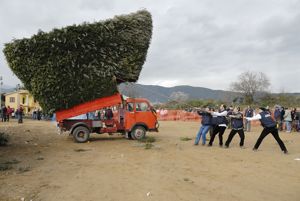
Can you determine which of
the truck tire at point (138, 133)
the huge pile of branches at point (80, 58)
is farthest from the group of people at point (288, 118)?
the huge pile of branches at point (80, 58)

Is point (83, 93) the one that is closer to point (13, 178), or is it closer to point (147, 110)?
point (147, 110)

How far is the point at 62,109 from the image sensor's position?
19.1 m

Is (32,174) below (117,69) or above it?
below

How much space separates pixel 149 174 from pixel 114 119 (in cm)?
1004

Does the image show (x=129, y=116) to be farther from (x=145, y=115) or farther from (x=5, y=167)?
(x=5, y=167)

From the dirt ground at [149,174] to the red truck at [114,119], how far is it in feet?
11.0

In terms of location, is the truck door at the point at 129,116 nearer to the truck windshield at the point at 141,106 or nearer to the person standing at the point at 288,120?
the truck windshield at the point at 141,106

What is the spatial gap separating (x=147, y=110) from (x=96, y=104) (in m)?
2.79

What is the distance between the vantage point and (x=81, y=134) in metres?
19.3

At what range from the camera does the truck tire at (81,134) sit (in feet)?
62.8

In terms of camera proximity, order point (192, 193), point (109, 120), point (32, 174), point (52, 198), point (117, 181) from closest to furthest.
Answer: point (52, 198), point (192, 193), point (117, 181), point (32, 174), point (109, 120)

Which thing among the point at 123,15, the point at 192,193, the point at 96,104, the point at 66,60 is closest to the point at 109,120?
the point at 96,104

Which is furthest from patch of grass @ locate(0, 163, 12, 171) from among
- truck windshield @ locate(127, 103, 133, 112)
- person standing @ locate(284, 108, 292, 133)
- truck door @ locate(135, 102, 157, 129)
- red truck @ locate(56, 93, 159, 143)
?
person standing @ locate(284, 108, 292, 133)

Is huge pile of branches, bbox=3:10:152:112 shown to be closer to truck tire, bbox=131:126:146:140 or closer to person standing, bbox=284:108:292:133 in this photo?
truck tire, bbox=131:126:146:140
